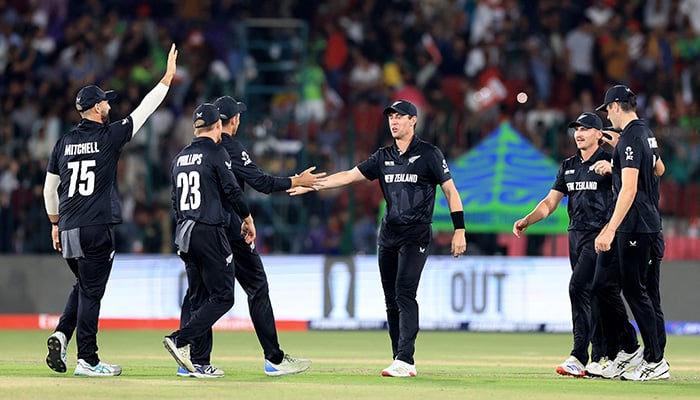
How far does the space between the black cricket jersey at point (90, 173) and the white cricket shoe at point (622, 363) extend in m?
4.81

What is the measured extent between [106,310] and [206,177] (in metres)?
8.94

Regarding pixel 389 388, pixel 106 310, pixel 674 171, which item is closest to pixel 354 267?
pixel 106 310

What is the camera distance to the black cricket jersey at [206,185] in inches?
469

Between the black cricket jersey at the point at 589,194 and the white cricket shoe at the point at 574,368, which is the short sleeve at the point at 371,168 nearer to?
the black cricket jersey at the point at 589,194

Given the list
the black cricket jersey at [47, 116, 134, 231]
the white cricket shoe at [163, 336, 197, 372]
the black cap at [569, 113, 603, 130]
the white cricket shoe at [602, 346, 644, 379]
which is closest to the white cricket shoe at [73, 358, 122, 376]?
the white cricket shoe at [163, 336, 197, 372]

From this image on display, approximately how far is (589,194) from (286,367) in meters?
3.36

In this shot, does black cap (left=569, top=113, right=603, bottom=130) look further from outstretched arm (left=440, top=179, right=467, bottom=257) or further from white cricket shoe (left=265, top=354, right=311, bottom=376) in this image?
white cricket shoe (left=265, top=354, right=311, bottom=376)

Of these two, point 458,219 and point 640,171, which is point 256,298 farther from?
point 640,171

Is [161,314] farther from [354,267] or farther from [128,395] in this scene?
[128,395]

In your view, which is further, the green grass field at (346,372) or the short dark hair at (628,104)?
the short dark hair at (628,104)

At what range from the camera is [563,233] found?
2022cm

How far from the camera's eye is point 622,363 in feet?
41.8

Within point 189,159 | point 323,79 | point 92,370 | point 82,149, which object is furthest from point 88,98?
point 323,79

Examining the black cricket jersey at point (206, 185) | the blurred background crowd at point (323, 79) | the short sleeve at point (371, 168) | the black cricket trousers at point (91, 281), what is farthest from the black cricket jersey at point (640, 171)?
the blurred background crowd at point (323, 79)
